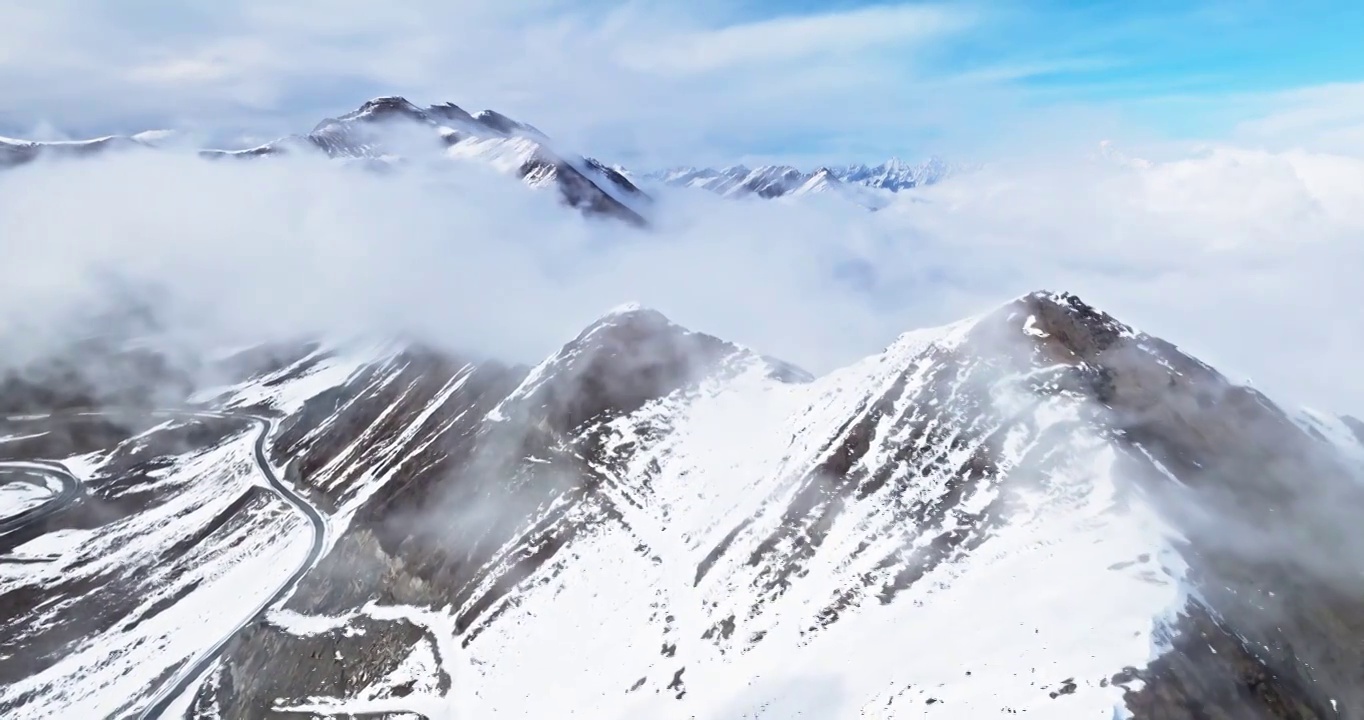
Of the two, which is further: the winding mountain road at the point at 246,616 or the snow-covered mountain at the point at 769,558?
the winding mountain road at the point at 246,616

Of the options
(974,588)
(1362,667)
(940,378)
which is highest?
(940,378)

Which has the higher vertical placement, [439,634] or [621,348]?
[621,348]

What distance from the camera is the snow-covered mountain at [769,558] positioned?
70000 millimetres

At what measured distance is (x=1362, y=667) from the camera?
67.1 metres

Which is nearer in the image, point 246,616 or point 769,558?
point 769,558

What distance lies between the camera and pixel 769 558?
102938mm

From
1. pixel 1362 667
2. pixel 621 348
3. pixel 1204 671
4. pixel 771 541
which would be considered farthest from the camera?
pixel 621 348

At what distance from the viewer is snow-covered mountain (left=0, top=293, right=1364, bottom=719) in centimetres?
7000

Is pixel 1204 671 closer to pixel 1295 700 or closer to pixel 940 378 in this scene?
pixel 1295 700

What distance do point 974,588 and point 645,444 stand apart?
71410 mm

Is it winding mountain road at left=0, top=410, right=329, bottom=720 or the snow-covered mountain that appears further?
winding mountain road at left=0, top=410, right=329, bottom=720

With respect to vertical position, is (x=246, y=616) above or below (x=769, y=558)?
above

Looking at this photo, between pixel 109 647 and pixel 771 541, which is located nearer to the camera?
pixel 771 541

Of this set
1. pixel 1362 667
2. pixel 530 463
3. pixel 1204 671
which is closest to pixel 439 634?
pixel 530 463
